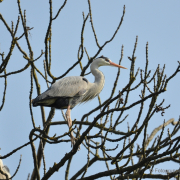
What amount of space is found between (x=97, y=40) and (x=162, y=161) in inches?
77.4

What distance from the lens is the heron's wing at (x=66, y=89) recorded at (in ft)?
16.9

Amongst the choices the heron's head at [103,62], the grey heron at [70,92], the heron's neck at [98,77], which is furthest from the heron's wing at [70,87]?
the heron's head at [103,62]

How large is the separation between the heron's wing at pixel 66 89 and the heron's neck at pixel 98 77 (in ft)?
0.93

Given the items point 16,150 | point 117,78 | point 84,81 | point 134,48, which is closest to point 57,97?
point 84,81

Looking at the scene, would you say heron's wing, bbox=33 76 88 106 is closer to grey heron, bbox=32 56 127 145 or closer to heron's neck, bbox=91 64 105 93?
grey heron, bbox=32 56 127 145

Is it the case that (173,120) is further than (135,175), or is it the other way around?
(173,120)

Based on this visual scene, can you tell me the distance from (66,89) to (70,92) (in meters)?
0.09

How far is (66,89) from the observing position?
545 centimetres

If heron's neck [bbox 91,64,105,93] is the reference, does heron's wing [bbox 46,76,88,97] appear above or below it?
below

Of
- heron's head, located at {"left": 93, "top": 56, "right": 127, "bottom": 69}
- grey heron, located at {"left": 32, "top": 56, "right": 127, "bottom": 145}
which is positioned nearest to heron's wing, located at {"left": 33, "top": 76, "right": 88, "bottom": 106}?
grey heron, located at {"left": 32, "top": 56, "right": 127, "bottom": 145}

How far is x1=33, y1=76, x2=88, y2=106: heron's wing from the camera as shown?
16.9 feet

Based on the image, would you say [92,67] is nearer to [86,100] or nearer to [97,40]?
[86,100]

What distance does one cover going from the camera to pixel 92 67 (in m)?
6.11

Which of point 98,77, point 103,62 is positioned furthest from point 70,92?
point 103,62
